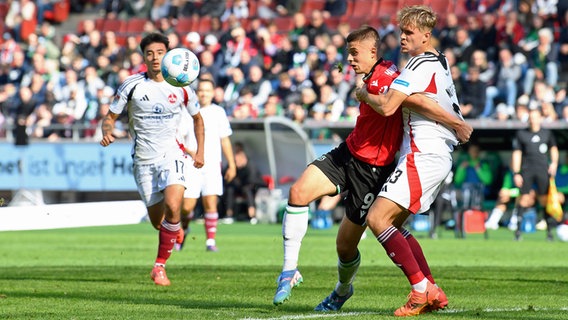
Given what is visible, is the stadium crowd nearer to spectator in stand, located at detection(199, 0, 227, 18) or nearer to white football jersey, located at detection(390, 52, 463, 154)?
spectator in stand, located at detection(199, 0, 227, 18)

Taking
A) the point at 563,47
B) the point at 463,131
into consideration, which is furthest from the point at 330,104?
the point at 463,131

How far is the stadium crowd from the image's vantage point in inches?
982

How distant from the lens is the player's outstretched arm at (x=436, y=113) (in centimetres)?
855

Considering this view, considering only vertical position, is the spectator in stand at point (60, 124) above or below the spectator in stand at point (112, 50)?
below

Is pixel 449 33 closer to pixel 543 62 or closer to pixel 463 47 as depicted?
pixel 463 47

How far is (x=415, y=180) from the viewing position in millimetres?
8617

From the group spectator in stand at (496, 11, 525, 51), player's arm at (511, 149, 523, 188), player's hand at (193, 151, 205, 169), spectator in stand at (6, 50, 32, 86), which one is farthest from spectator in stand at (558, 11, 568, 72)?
spectator in stand at (6, 50, 32, 86)

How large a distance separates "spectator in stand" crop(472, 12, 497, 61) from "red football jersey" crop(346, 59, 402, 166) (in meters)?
17.2

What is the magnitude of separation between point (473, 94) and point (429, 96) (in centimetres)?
1641

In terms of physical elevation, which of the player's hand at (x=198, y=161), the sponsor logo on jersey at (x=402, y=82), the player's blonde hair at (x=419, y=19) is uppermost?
the player's blonde hair at (x=419, y=19)

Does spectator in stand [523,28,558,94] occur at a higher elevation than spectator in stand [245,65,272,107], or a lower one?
higher

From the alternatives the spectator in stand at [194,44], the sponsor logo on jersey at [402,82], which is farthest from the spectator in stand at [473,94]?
the sponsor logo on jersey at [402,82]

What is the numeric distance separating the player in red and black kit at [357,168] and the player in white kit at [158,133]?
3509mm

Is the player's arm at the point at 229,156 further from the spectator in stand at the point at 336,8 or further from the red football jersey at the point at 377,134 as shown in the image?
the spectator in stand at the point at 336,8
